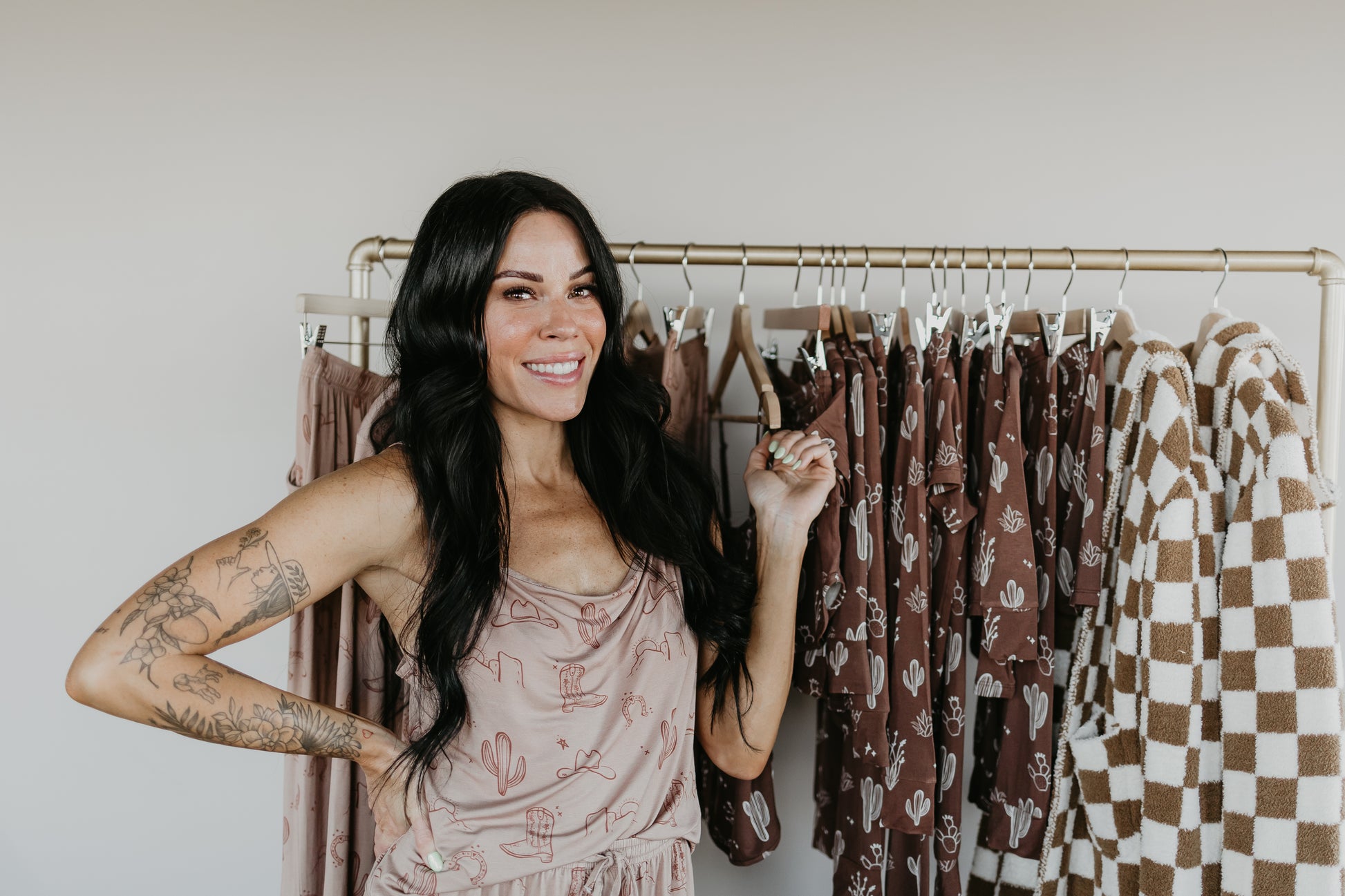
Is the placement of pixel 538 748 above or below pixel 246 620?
below

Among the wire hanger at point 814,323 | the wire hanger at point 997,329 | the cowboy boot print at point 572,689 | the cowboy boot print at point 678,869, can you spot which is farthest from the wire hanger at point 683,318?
the cowboy boot print at point 678,869

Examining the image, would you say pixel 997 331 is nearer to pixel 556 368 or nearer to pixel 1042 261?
pixel 1042 261

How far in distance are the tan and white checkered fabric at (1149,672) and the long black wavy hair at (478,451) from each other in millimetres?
587

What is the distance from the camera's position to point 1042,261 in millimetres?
1711

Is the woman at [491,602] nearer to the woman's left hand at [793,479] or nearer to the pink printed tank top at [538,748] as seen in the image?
the pink printed tank top at [538,748]

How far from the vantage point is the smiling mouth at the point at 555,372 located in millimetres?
1427

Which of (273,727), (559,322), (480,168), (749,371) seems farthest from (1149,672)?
(480,168)

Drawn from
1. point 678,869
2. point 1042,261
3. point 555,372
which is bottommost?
point 678,869

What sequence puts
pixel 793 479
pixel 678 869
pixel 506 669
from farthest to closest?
pixel 793 479
pixel 678 869
pixel 506 669

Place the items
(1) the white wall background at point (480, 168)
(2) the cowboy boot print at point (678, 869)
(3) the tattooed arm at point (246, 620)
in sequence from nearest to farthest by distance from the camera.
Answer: (3) the tattooed arm at point (246, 620) < (2) the cowboy boot print at point (678, 869) < (1) the white wall background at point (480, 168)

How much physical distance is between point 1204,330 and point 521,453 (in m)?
1.19

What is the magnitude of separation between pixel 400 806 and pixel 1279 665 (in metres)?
1.31

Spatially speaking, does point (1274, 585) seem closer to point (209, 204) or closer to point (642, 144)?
point (642, 144)

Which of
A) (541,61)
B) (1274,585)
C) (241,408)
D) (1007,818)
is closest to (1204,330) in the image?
(1274,585)
